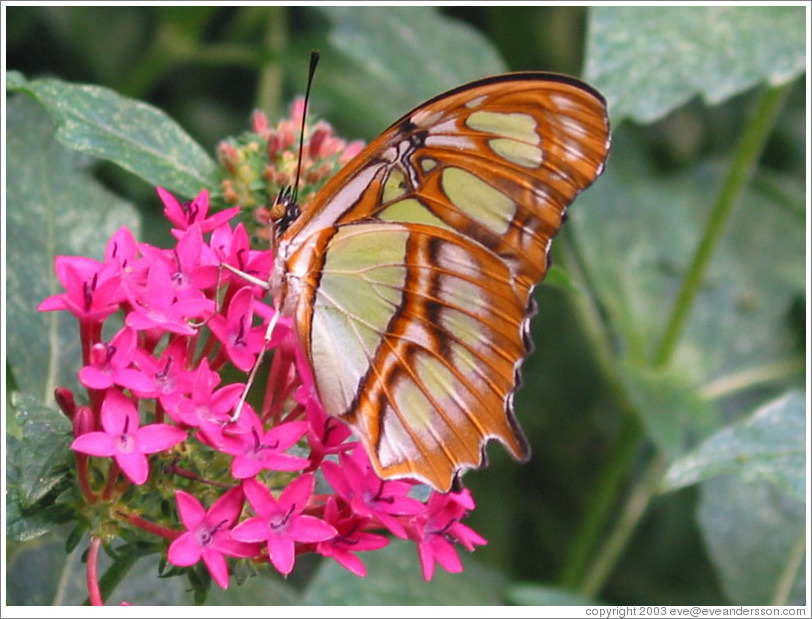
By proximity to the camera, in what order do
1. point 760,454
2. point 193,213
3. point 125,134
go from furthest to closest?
point 760,454, point 125,134, point 193,213

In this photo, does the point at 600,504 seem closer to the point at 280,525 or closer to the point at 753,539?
the point at 753,539

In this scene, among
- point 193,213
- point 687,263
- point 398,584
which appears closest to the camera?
point 193,213

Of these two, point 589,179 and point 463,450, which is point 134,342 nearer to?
point 463,450

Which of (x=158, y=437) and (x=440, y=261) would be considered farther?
(x=440, y=261)

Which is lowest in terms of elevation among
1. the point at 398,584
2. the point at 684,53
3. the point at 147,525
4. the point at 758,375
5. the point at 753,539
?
the point at 398,584

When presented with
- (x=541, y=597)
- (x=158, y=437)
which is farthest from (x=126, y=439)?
(x=541, y=597)

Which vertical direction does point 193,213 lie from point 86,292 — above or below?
above

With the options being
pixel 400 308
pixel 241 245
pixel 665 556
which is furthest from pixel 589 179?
pixel 665 556
